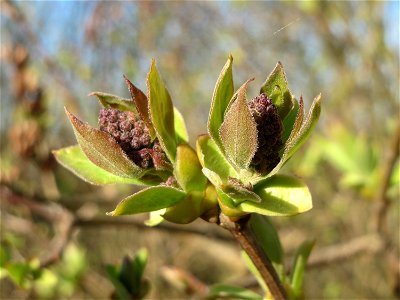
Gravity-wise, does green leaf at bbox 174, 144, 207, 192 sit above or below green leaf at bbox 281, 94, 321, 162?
below

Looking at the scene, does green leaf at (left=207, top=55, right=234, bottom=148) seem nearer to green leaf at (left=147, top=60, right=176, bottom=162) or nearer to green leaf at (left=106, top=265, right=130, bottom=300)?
Result: green leaf at (left=147, top=60, right=176, bottom=162)

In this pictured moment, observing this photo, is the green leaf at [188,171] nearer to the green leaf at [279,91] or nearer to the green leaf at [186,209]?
the green leaf at [186,209]

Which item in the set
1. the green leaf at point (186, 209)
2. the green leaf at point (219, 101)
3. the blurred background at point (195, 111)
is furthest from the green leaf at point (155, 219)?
the blurred background at point (195, 111)

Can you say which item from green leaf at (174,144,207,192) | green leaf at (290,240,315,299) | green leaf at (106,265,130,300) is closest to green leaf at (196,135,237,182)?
green leaf at (174,144,207,192)

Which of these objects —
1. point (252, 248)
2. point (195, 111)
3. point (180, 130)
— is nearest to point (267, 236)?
point (252, 248)

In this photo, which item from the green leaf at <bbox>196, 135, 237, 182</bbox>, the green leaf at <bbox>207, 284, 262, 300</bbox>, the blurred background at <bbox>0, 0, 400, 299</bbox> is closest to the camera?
the green leaf at <bbox>196, 135, 237, 182</bbox>

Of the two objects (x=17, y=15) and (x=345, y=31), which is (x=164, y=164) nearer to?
(x=17, y=15)
